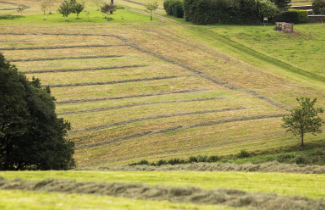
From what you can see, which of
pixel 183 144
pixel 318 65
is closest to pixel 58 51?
pixel 183 144

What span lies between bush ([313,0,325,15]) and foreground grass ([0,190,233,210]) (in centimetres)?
8128

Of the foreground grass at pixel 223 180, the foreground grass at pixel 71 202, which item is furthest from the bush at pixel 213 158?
the foreground grass at pixel 71 202

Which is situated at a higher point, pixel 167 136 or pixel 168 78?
pixel 168 78

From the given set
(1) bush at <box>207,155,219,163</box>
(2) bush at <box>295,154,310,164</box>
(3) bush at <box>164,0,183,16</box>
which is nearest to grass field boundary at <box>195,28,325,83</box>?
(3) bush at <box>164,0,183,16</box>

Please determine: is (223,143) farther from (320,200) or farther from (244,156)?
(320,200)

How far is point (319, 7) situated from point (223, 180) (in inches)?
3046

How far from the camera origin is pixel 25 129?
23.3 m

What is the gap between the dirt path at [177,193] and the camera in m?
13.8

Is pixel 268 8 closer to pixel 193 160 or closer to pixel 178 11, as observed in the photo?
pixel 178 11

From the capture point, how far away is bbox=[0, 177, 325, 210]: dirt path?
1377cm

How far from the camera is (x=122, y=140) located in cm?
3372

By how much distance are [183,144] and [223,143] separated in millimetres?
4043

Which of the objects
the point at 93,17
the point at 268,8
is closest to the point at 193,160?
the point at 93,17

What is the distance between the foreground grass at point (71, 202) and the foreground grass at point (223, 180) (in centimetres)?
331
